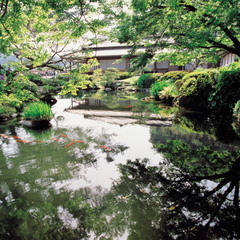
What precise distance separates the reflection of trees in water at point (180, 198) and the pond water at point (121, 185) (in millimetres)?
12

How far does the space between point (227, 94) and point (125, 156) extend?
239 inches

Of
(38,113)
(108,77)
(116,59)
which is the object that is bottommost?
(38,113)

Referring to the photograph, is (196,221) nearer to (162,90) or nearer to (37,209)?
(37,209)

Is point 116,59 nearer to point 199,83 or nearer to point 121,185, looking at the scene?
point 199,83

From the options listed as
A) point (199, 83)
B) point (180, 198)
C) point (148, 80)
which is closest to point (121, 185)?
point (180, 198)

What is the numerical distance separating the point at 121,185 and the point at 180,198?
948 mm

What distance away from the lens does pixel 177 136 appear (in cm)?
596

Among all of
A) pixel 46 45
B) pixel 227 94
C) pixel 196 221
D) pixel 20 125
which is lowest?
pixel 196 221

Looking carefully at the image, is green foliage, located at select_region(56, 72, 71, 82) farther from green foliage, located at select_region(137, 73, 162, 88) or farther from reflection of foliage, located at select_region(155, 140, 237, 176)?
green foliage, located at select_region(137, 73, 162, 88)

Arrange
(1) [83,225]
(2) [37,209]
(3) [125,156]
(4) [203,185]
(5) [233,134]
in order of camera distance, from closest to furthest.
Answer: (1) [83,225] → (2) [37,209] → (4) [203,185] → (3) [125,156] → (5) [233,134]

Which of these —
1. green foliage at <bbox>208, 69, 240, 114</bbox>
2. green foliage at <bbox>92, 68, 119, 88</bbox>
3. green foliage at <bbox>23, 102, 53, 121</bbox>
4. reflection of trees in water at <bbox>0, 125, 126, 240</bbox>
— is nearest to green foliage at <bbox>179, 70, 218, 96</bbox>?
green foliage at <bbox>208, 69, 240, 114</bbox>

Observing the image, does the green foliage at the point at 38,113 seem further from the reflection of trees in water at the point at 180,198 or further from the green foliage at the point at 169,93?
the green foliage at the point at 169,93

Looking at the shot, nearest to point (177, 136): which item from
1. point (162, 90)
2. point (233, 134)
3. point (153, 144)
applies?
point (153, 144)

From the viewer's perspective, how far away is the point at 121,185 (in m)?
3.33
